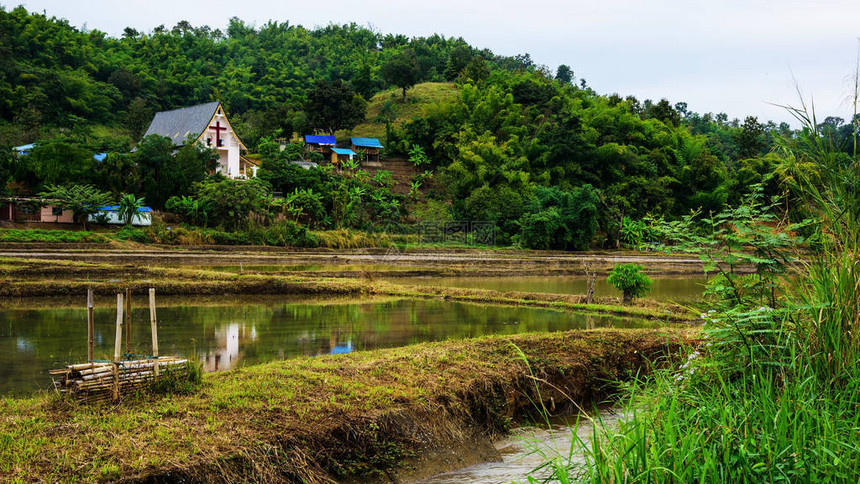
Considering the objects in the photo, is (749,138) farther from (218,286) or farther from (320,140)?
(218,286)

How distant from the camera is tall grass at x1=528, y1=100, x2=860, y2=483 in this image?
327 cm

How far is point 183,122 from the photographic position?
41406 mm

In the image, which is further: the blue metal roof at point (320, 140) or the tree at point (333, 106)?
the tree at point (333, 106)

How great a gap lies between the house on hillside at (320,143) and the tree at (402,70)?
18.8 meters

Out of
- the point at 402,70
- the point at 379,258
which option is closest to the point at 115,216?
the point at 379,258

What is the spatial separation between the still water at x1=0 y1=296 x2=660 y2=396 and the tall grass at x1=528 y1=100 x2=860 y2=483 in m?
5.27

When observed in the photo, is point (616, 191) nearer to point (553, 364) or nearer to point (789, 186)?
point (553, 364)

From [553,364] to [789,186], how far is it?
4027 millimetres

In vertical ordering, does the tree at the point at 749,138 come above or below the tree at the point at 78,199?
above

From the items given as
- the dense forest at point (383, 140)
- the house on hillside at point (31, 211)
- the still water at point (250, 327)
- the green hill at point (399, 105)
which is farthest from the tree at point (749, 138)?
the house on hillside at point (31, 211)

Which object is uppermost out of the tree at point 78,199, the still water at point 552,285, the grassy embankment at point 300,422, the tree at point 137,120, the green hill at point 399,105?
A: the green hill at point 399,105

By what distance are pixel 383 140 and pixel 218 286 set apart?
40289 mm

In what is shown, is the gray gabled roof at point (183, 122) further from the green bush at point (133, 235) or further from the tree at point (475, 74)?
the tree at point (475, 74)

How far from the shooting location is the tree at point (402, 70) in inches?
2544
